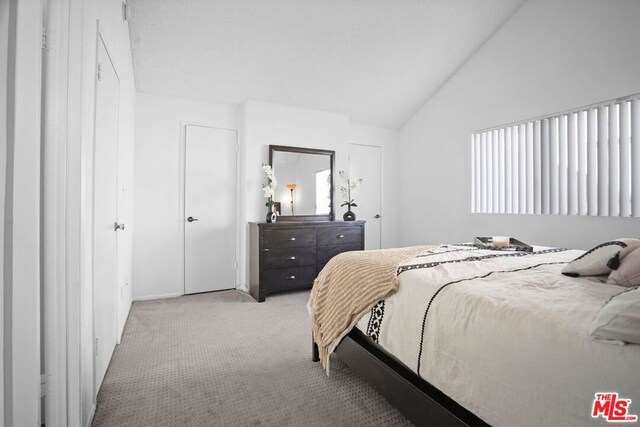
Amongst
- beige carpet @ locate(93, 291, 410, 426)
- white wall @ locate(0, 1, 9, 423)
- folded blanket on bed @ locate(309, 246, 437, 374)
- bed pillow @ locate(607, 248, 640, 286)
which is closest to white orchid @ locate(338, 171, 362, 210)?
beige carpet @ locate(93, 291, 410, 426)

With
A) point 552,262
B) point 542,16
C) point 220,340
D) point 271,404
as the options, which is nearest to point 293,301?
point 220,340

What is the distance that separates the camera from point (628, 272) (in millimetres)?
1185

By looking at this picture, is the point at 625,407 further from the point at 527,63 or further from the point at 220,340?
the point at 527,63

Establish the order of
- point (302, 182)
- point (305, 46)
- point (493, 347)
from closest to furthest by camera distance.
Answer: point (493, 347) → point (305, 46) → point (302, 182)

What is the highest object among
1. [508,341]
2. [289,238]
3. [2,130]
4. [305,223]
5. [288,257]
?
[2,130]

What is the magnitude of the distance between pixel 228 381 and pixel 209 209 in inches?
95.4

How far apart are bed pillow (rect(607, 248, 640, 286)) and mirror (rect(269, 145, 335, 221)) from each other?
3124mm

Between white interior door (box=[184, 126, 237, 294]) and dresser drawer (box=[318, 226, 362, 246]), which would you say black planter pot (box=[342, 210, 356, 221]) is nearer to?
dresser drawer (box=[318, 226, 362, 246])

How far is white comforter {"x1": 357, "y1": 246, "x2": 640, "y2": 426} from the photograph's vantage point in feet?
2.47

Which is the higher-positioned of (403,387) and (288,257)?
(288,257)

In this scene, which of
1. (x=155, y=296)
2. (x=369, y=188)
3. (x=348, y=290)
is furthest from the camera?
(x=369, y=188)

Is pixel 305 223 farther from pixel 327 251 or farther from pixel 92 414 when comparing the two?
pixel 92 414

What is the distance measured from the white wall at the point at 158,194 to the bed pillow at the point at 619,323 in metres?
3.75

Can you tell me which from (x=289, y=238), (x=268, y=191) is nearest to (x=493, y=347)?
(x=289, y=238)
